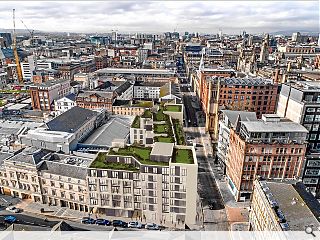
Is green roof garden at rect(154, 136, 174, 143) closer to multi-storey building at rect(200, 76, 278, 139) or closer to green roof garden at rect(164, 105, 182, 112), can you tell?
green roof garden at rect(164, 105, 182, 112)

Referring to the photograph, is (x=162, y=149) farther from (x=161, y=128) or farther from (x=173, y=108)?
(x=173, y=108)

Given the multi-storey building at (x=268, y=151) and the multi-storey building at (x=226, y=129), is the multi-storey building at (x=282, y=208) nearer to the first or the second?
the multi-storey building at (x=268, y=151)

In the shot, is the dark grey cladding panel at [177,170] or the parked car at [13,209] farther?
the parked car at [13,209]

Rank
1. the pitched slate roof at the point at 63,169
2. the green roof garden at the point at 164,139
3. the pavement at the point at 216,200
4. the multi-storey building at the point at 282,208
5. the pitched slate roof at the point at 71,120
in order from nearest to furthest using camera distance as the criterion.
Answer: the multi-storey building at the point at 282,208
the pavement at the point at 216,200
the pitched slate roof at the point at 63,169
the green roof garden at the point at 164,139
the pitched slate roof at the point at 71,120

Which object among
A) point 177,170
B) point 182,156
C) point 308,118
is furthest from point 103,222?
point 308,118

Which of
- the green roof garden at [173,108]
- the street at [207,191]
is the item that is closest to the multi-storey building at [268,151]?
the street at [207,191]

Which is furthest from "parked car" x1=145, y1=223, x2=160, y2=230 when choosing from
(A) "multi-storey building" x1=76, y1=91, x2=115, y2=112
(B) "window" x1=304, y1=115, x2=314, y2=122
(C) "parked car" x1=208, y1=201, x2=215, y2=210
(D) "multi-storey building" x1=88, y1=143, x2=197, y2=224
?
(A) "multi-storey building" x1=76, y1=91, x2=115, y2=112

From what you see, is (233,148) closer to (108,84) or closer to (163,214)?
(163,214)
